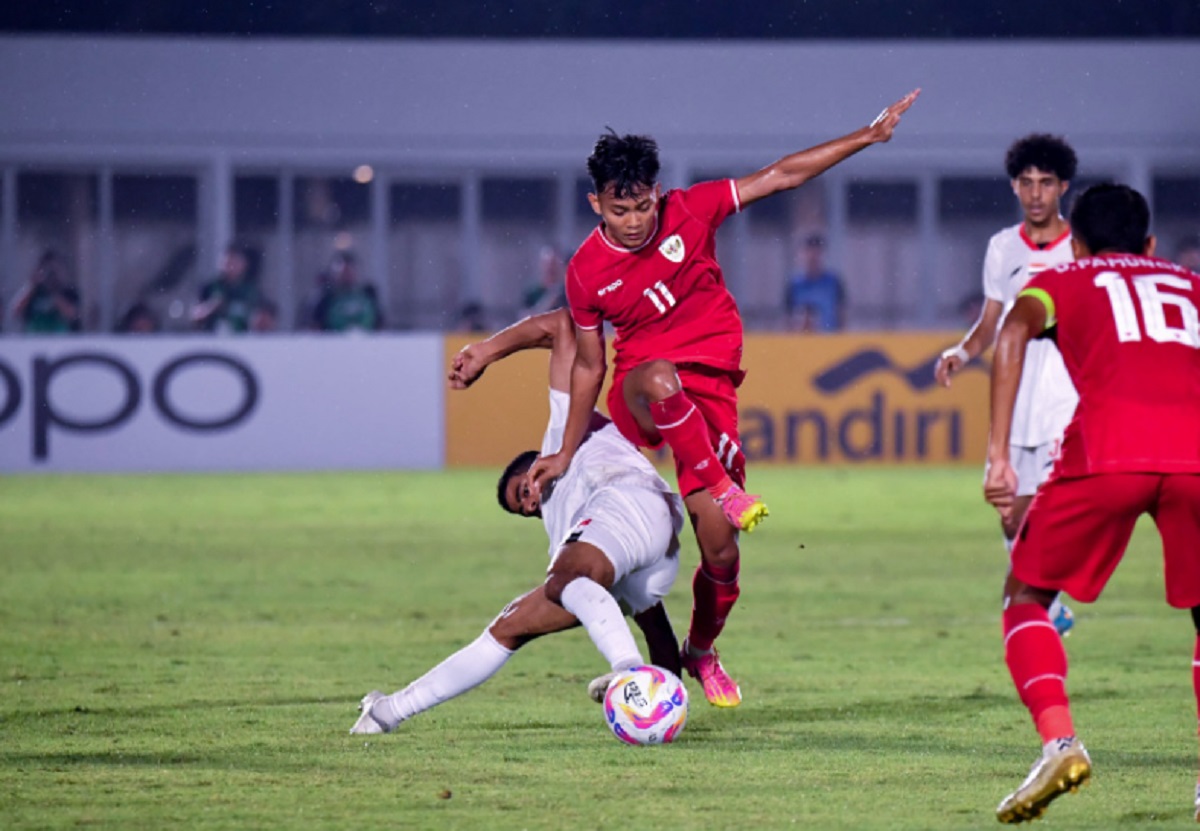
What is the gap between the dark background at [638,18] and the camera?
2484 centimetres

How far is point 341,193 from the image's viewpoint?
2417 cm

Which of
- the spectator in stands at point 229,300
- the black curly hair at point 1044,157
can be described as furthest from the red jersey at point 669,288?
the spectator in stands at point 229,300

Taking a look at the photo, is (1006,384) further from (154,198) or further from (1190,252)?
(154,198)

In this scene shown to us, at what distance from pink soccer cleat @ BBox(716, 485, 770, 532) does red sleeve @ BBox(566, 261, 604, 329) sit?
69 cm

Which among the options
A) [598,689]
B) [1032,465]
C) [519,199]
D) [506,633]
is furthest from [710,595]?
[519,199]

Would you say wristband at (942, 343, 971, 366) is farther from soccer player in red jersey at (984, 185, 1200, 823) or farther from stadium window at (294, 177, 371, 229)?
stadium window at (294, 177, 371, 229)

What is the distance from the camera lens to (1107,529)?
15.4ft

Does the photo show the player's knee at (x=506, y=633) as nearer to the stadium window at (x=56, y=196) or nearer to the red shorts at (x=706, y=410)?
the red shorts at (x=706, y=410)

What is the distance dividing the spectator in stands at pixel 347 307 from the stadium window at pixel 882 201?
6.68 meters

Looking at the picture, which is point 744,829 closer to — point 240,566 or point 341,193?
point 240,566

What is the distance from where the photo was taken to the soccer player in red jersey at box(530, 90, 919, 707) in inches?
254

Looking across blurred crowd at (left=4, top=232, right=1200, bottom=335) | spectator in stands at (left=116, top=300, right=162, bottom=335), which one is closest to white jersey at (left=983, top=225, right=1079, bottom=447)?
blurred crowd at (left=4, top=232, right=1200, bottom=335)

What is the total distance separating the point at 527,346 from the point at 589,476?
706 mm

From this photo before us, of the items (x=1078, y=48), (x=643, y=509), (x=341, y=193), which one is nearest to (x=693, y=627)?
(x=643, y=509)
